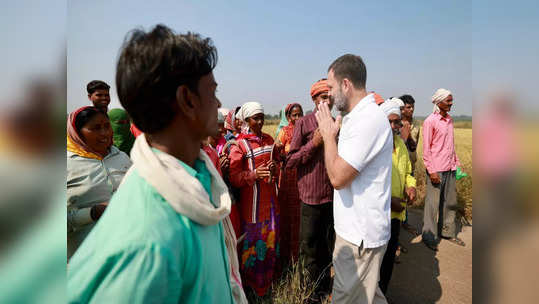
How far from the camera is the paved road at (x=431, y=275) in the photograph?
3.51 metres

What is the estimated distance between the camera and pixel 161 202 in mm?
794

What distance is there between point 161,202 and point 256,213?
2589 millimetres

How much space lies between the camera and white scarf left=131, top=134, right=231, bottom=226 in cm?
79

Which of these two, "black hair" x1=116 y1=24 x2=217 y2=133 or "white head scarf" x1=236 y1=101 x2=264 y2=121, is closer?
"black hair" x1=116 y1=24 x2=217 y2=133

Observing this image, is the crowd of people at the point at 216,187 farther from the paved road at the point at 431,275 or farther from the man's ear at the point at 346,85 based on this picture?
the paved road at the point at 431,275

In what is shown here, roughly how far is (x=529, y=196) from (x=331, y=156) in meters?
1.60

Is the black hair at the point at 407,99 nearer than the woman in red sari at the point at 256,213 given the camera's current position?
No

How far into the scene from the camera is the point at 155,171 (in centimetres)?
80

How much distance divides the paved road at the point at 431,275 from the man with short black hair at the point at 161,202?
3.38m

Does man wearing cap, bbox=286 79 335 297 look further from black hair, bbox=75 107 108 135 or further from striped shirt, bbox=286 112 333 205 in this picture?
black hair, bbox=75 107 108 135

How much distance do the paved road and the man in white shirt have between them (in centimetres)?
175

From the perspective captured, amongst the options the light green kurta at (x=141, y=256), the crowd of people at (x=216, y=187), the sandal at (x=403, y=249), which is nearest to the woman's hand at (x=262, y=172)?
the crowd of people at (x=216, y=187)

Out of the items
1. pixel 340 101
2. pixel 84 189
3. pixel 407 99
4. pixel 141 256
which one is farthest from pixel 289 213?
pixel 407 99

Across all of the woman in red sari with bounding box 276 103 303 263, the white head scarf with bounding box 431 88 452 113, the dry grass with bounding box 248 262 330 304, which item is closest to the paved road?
the dry grass with bounding box 248 262 330 304
